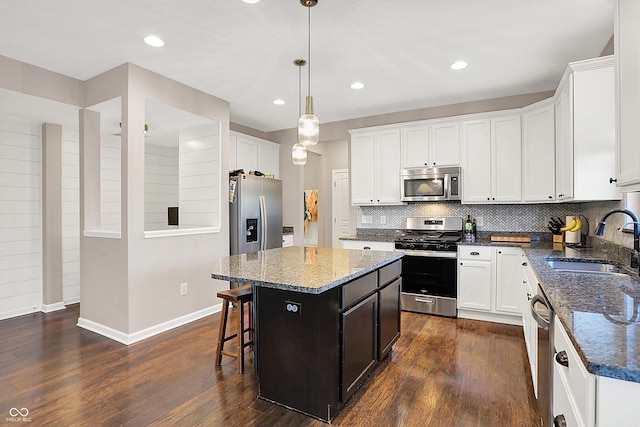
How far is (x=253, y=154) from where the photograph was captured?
511 cm

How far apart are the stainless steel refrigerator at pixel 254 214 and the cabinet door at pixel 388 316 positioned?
220 centimetres

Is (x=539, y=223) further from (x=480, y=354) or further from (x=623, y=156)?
(x=623, y=156)

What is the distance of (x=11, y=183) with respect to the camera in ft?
12.9

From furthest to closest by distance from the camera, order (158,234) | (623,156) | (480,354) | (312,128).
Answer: (158,234) → (480,354) → (312,128) → (623,156)

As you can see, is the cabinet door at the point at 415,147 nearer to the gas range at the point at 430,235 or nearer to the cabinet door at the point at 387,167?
the cabinet door at the point at 387,167

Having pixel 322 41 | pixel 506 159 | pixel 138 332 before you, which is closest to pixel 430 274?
pixel 506 159

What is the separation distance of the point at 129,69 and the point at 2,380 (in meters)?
2.74

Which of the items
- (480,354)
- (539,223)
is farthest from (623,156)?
(539,223)

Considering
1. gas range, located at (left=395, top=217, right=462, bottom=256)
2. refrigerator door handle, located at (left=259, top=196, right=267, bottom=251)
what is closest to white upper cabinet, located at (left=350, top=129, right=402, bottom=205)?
gas range, located at (left=395, top=217, right=462, bottom=256)

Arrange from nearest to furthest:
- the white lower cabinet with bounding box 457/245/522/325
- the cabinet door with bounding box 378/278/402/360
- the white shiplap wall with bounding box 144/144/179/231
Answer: the cabinet door with bounding box 378/278/402/360 < the white lower cabinet with bounding box 457/245/522/325 < the white shiplap wall with bounding box 144/144/179/231

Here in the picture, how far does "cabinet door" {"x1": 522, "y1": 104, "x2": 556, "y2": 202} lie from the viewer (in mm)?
3543

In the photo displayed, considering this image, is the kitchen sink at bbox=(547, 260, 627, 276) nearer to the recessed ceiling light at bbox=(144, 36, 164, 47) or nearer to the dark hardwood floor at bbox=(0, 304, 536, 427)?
the dark hardwood floor at bbox=(0, 304, 536, 427)

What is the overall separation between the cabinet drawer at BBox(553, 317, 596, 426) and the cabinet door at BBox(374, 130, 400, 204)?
3343 millimetres

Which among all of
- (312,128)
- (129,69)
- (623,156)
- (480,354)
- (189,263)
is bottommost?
(480,354)
